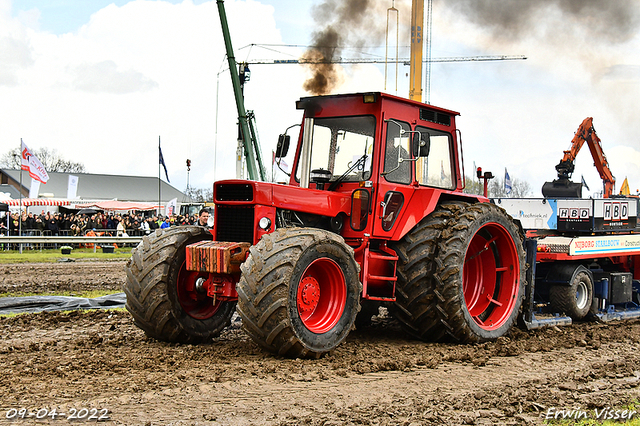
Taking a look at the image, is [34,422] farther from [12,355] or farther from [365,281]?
[365,281]

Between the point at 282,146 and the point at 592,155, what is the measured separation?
43.5ft

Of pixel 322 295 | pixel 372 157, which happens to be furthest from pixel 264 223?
pixel 372 157

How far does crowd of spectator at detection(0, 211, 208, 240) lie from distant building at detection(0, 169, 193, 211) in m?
33.9

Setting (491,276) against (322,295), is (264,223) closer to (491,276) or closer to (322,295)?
(322,295)

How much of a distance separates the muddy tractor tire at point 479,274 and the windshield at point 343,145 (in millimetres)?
1341

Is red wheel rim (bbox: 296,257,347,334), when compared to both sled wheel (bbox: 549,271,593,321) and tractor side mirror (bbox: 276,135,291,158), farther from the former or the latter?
sled wheel (bbox: 549,271,593,321)

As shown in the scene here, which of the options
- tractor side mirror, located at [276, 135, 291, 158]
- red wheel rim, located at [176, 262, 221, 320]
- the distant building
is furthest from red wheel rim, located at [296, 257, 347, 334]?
the distant building

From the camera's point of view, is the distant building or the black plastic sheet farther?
the distant building

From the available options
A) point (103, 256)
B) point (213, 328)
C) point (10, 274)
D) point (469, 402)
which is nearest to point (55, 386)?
point (213, 328)

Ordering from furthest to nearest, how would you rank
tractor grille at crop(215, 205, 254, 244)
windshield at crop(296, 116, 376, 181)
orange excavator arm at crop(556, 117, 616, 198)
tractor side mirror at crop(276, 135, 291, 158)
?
orange excavator arm at crop(556, 117, 616, 198)
tractor side mirror at crop(276, 135, 291, 158)
windshield at crop(296, 116, 376, 181)
tractor grille at crop(215, 205, 254, 244)

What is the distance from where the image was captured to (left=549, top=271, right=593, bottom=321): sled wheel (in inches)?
406

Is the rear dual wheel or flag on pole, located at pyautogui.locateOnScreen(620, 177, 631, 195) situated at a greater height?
flag on pole, located at pyautogui.locateOnScreen(620, 177, 631, 195)

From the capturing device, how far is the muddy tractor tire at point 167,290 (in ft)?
23.5

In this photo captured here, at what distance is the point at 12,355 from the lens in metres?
6.85
